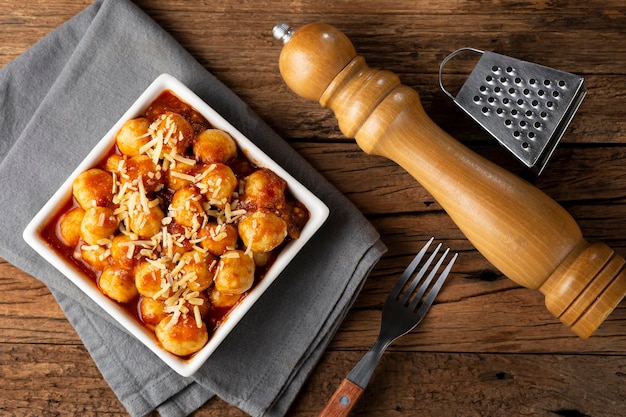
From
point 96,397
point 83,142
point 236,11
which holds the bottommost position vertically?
point 96,397

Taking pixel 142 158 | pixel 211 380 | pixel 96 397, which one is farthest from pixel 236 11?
pixel 96 397

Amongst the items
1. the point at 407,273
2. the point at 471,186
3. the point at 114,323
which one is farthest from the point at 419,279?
the point at 114,323

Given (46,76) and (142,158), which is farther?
(46,76)

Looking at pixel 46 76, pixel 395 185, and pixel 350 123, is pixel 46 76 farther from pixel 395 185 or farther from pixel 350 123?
pixel 395 185

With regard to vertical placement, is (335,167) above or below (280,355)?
above

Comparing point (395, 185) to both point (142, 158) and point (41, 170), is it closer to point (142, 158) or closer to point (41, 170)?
point (142, 158)

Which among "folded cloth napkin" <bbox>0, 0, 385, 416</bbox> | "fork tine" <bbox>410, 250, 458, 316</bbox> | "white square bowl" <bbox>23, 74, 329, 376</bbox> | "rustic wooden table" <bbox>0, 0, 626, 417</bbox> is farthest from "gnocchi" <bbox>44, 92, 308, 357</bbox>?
"fork tine" <bbox>410, 250, 458, 316</bbox>
